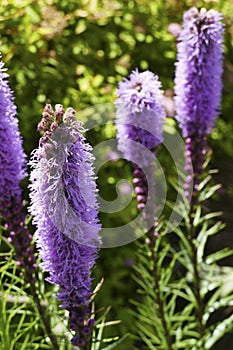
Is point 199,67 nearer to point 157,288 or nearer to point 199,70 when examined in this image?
point 199,70

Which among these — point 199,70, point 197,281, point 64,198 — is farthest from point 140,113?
point 197,281

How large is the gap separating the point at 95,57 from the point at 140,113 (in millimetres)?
1390

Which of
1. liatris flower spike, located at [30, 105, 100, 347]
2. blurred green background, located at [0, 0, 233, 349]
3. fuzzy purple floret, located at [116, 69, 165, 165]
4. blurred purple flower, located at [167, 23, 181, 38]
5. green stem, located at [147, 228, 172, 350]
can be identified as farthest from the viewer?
blurred purple flower, located at [167, 23, 181, 38]

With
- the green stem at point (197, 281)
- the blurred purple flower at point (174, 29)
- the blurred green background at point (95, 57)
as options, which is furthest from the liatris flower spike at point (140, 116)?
the blurred purple flower at point (174, 29)

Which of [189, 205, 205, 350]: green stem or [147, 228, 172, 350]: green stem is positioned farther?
[189, 205, 205, 350]: green stem

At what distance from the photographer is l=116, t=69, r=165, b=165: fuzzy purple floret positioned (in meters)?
1.88

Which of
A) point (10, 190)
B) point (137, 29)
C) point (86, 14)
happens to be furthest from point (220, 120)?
point (10, 190)

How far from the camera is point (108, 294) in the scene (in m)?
3.09

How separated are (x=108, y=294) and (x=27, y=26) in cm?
139

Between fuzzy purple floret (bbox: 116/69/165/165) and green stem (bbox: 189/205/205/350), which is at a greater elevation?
fuzzy purple floret (bbox: 116/69/165/165)

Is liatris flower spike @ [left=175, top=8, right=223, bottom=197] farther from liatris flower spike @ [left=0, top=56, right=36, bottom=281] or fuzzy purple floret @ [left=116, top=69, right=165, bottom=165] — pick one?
liatris flower spike @ [left=0, top=56, right=36, bottom=281]

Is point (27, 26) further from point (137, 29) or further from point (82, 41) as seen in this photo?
point (137, 29)

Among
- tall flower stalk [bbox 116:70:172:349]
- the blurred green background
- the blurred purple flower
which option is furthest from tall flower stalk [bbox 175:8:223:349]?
the blurred purple flower

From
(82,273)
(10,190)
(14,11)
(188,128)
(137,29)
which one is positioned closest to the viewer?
(82,273)
